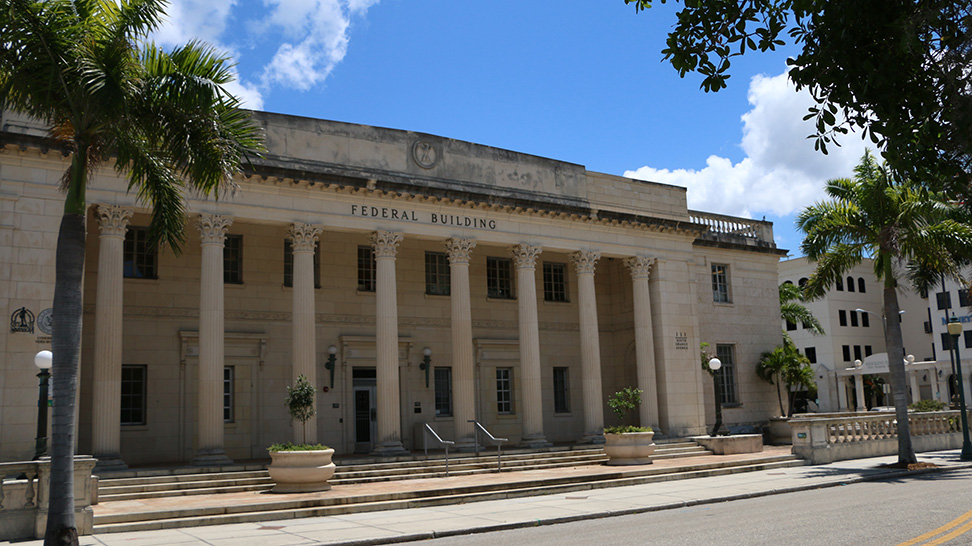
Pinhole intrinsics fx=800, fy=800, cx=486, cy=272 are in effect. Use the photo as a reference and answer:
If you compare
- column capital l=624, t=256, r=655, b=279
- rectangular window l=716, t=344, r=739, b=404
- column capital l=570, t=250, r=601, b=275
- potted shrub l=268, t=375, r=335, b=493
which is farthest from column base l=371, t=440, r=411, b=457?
rectangular window l=716, t=344, r=739, b=404

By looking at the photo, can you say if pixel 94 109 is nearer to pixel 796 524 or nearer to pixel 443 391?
pixel 796 524

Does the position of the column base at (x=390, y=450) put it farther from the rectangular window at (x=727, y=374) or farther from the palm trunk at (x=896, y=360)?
the rectangular window at (x=727, y=374)

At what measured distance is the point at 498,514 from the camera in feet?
52.2

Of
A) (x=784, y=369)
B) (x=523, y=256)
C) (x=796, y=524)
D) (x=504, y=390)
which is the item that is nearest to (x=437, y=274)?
(x=523, y=256)

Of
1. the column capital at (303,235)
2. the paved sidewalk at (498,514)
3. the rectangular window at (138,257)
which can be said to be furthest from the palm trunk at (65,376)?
the rectangular window at (138,257)

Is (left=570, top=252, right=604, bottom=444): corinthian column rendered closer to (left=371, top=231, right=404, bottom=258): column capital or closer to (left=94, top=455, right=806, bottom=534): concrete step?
(left=94, top=455, right=806, bottom=534): concrete step

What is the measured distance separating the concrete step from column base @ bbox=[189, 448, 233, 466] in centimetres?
422

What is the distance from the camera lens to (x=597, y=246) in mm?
29281

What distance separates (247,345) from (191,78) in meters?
14.7

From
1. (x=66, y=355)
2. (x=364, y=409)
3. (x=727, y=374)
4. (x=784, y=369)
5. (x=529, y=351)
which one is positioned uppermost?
(x=529, y=351)

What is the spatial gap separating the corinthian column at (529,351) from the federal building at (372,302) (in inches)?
2.9

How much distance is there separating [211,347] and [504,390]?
12.6 meters

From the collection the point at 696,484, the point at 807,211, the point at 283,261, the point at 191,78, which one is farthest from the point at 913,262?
the point at 191,78

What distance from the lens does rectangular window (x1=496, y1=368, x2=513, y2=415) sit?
30656 mm
